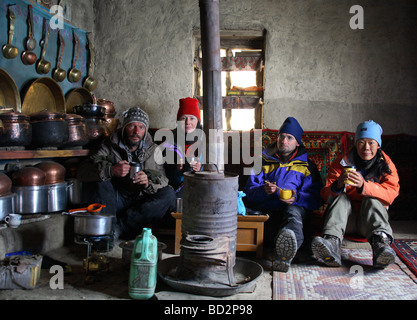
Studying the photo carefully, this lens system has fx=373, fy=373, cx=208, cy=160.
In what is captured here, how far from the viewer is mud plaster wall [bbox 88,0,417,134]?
429cm

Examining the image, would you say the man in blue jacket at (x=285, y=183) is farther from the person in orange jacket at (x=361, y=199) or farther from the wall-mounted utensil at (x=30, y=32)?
the wall-mounted utensil at (x=30, y=32)

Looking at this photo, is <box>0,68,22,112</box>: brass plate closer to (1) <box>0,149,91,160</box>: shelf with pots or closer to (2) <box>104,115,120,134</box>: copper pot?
(1) <box>0,149,91,160</box>: shelf with pots

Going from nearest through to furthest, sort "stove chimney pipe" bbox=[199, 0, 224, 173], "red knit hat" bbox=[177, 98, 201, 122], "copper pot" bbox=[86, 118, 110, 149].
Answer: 1. "stove chimney pipe" bbox=[199, 0, 224, 173]
2. "copper pot" bbox=[86, 118, 110, 149]
3. "red knit hat" bbox=[177, 98, 201, 122]

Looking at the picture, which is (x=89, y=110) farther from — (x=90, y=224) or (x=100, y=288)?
(x=100, y=288)

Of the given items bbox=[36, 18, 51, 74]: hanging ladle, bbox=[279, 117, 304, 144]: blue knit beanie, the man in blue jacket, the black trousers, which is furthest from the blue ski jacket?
bbox=[36, 18, 51, 74]: hanging ladle

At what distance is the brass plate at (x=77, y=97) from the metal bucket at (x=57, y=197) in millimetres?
1218

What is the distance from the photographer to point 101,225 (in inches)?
108

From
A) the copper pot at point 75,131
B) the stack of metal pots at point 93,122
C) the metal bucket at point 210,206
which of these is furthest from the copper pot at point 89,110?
the metal bucket at point 210,206

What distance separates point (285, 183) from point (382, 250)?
0.93m

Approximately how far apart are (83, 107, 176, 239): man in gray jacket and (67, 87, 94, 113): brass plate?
2.72 feet

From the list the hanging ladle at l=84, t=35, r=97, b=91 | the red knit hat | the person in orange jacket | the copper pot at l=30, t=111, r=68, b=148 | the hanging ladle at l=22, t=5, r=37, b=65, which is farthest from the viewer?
the hanging ladle at l=84, t=35, r=97, b=91

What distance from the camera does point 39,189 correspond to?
3047 millimetres

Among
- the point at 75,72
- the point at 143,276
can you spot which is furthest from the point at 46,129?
the point at 143,276

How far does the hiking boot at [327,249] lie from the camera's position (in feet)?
8.96
